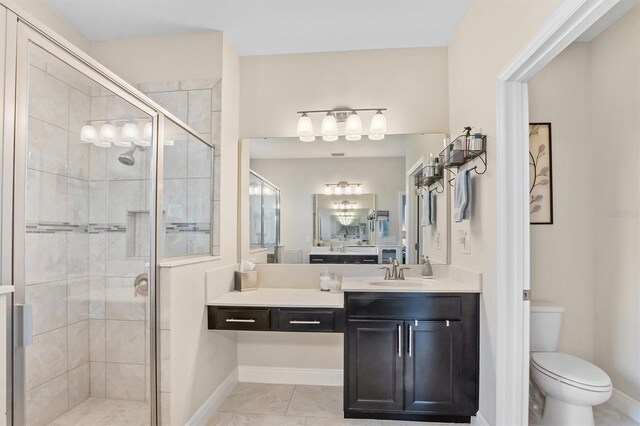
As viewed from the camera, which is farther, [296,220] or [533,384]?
[296,220]

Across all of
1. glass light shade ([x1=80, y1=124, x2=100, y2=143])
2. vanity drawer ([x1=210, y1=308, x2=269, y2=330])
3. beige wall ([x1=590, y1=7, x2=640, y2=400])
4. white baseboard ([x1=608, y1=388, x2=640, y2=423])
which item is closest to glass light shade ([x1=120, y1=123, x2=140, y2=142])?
glass light shade ([x1=80, y1=124, x2=100, y2=143])

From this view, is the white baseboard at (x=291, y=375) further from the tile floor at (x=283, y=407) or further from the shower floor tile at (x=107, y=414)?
the shower floor tile at (x=107, y=414)

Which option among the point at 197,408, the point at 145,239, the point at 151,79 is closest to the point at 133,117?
the point at 145,239

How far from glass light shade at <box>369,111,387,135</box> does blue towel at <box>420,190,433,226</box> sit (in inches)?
24.0

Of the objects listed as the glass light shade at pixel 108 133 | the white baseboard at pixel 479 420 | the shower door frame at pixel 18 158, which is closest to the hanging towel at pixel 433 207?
the white baseboard at pixel 479 420

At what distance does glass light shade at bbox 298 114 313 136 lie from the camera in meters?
2.73

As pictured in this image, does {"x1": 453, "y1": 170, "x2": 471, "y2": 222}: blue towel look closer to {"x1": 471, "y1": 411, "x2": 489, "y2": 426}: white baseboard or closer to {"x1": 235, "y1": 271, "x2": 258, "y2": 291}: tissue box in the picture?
{"x1": 471, "y1": 411, "x2": 489, "y2": 426}: white baseboard

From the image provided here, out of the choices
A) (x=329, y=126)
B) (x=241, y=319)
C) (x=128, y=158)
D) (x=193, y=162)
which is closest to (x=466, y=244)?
(x=329, y=126)

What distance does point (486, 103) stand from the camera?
6.48ft

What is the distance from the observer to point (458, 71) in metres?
2.46

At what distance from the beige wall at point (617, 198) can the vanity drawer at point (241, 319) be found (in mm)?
2440

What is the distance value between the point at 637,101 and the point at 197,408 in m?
3.50

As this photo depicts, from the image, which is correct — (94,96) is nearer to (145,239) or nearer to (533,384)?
(145,239)

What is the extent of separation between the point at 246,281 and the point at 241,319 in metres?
0.41
